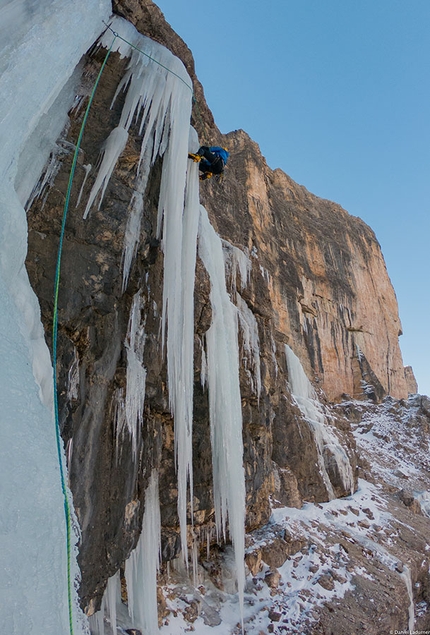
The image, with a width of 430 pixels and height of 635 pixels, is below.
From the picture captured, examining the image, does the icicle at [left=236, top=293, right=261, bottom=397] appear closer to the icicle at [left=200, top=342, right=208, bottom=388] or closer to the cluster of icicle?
the cluster of icicle

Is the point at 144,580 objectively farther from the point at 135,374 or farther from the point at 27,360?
the point at 27,360

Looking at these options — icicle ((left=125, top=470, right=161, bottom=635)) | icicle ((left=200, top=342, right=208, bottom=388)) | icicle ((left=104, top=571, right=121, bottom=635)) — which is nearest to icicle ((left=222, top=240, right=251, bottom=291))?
icicle ((left=200, top=342, right=208, bottom=388))

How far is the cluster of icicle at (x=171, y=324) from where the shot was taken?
414 cm

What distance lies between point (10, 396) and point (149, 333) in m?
2.56

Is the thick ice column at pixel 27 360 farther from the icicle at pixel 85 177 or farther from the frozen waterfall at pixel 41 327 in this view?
the icicle at pixel 85 177

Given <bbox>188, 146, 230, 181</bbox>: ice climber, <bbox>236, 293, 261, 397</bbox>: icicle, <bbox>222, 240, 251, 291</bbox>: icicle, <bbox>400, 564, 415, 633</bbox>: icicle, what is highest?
<bbox>188, 146, 230, 181</bbox>: ice climber

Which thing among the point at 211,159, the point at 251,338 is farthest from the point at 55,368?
the point at 251,338

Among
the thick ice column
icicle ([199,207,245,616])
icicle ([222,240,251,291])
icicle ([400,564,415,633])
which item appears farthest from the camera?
icicle ([222,240,251,291])

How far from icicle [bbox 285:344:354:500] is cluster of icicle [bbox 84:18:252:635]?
4.44 m

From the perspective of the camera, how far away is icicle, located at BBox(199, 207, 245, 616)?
523 cm

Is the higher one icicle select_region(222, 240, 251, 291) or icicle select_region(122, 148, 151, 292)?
icicle select_region(222, 240, 251, 291)

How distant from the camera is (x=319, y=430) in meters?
10.0

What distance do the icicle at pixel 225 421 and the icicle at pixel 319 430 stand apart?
180 inches

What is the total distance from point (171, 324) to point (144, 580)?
9.06 ft
